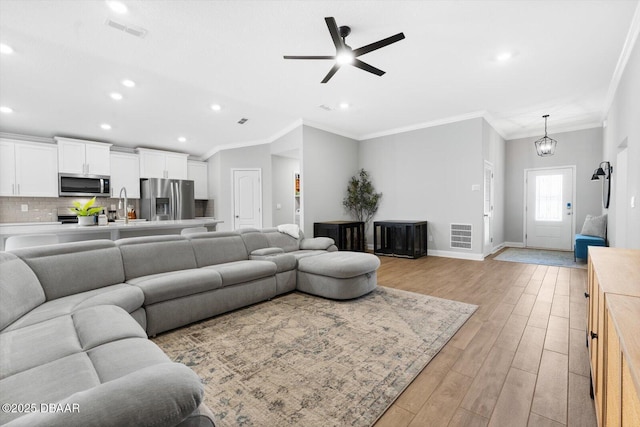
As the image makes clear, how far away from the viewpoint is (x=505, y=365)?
2.02 m

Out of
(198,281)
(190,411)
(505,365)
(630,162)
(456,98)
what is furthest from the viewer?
(456,98)

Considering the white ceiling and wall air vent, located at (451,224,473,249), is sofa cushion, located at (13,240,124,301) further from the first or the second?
wall air vent, located at (451,224,473,249)

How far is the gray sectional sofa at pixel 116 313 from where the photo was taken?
0.92 m

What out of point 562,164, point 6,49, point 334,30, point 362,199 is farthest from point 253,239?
point 562,164

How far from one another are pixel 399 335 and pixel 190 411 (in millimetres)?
1918

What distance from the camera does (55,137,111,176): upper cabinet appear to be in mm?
5629

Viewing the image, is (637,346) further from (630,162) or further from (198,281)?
(630,162)

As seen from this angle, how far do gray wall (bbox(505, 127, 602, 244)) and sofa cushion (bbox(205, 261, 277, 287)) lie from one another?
22.1 ft

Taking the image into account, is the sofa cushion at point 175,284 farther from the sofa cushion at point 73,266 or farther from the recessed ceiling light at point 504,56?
the recessed ceiling light at point 504,56

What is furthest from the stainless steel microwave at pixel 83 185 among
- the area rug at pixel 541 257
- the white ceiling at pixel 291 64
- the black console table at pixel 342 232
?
the area rug at pixel 541 257

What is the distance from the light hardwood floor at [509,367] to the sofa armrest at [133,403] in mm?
1066

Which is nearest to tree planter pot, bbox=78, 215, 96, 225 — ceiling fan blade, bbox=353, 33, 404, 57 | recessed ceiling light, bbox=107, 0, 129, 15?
recessed ceiling light, bbox=107, 0, 129, 15

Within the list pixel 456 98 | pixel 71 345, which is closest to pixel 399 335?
pixel 71 345

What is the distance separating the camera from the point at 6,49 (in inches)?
128
